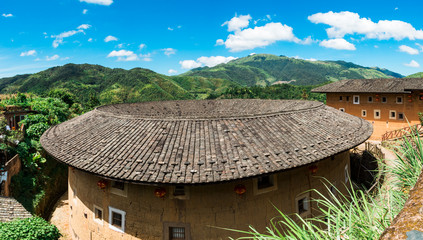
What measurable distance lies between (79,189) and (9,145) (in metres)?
10.7

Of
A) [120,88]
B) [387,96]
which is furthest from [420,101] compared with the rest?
[120,88]

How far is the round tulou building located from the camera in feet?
26.0

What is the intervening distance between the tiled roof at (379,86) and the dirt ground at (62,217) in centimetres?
3261

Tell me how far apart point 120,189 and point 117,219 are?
1335 mm

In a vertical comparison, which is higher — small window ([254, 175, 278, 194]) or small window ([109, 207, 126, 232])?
small window ([254, 175, 278, 194])

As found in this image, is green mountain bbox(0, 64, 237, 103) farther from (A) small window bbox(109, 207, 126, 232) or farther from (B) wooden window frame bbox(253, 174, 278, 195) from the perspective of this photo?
(B) wooden window frame bbox(253, 174, 278, 195)

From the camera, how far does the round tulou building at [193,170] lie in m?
7.94

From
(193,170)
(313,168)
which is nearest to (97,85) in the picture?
(313,168)

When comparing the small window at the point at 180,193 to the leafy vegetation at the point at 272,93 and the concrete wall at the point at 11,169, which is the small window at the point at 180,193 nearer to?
the concrete wall at the point at 11,169

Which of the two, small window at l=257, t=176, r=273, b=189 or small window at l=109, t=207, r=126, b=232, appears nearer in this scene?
small window at l=257, t=176, r=273, b=189

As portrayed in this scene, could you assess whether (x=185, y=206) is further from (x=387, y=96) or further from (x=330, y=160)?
(x=387, y=96)

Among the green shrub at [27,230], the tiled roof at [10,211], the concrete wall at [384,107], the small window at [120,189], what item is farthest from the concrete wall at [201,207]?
the concrete wall at [384,107]

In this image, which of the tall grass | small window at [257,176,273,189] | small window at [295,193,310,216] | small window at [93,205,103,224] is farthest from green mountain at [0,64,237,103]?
the tall grass

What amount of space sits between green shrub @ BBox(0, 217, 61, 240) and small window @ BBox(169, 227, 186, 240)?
5853 millimetres
